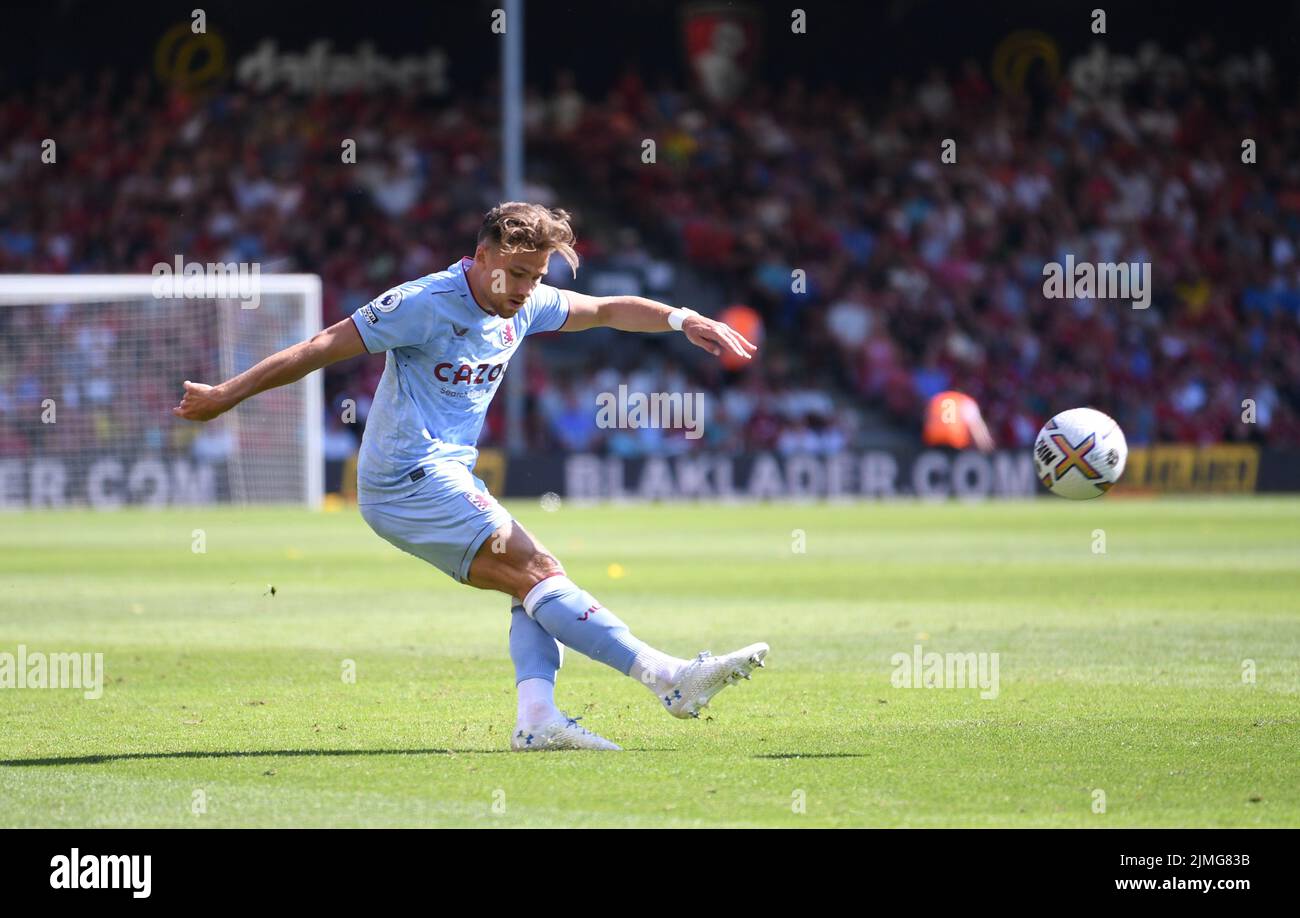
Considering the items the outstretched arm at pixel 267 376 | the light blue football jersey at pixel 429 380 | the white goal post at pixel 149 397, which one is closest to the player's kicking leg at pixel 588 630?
the light blue football jersey at pixel 429 380

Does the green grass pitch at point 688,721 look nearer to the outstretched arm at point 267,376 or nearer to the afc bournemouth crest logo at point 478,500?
the afc bournemouth crest logo at point 478,500

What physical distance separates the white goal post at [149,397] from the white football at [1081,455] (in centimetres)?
1597

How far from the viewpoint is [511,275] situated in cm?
745

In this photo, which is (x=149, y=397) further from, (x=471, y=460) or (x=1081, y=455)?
(x=471, y=460)

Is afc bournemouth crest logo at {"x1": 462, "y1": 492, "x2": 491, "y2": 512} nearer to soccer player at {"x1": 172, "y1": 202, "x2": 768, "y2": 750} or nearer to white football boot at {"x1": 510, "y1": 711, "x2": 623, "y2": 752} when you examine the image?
soccer player at {"x1": 172, "y1": 202, "x2": 768, "y2": 750}

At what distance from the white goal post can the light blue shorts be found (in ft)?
57.8

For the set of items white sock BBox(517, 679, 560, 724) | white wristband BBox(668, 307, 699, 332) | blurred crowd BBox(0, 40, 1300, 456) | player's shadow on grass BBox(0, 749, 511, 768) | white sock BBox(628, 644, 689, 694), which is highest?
blurred crowd BBox(0, 40, 1300, 456)

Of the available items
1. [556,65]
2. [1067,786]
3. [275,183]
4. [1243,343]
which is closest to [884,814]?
[1067,786]

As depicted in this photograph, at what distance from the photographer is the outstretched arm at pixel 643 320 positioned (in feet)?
25.3

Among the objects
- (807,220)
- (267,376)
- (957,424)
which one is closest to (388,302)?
(267,376)

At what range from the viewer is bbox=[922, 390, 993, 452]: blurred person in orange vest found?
105 feet

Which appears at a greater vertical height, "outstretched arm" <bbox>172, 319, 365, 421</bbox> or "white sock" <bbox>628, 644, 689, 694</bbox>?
"outstretched arm" <bbox>172, 319, 365, 421</bbox>

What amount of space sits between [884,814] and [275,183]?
92.4 feet

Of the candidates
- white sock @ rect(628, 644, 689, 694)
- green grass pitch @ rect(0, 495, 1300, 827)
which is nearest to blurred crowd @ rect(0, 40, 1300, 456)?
green grass pitch @ rect(0, 495, 1300, 827)
